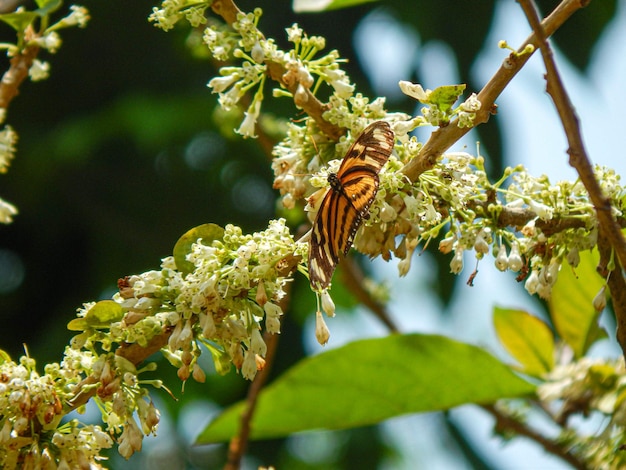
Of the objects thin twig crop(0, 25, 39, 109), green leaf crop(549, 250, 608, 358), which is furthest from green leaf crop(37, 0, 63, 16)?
green leaf crop(549, 250, 608, 358)

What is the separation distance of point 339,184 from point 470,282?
266mm

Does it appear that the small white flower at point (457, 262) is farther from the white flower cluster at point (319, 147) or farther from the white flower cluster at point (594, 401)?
the white flower cluster at point (594, 401)

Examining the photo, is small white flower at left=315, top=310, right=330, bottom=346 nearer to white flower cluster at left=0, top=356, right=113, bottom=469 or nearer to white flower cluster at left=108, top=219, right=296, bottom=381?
white flower cluster at left=108, top=219, right=296, bottom=381

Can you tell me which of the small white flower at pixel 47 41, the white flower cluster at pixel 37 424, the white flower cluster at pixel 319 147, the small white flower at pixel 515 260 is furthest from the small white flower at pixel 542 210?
the small white flower at pixel 47 41

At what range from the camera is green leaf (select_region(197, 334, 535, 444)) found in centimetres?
204

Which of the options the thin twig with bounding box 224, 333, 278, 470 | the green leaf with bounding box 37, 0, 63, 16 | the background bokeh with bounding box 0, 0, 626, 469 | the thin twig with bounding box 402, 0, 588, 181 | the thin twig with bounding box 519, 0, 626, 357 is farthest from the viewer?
the background bokeh with bounding box 0, 0, 626, 469

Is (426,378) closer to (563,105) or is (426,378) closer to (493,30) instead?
(563,105)

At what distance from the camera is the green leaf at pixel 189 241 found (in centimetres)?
121

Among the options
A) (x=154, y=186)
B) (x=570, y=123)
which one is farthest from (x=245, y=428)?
(x=154, y=186)

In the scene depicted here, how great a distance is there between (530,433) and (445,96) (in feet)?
3.99

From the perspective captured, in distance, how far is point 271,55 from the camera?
4.38 ft

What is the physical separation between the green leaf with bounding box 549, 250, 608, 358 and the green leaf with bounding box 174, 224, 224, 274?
3.34ft

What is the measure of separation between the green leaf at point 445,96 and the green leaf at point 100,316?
0.52 metres

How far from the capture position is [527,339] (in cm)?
235
